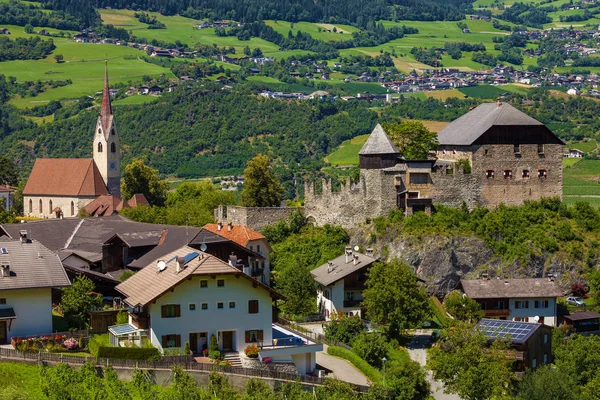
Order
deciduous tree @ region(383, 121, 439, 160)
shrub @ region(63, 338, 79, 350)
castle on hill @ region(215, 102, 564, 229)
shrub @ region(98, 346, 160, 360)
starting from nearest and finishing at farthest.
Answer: shrub @ region(98, 346, 160, 360) → shrub @ region(63, 338, 79, 350) → castle on hill @ region(215, 102, 564, 229) → deciduous tree @ region(383, 121, 439, 160)

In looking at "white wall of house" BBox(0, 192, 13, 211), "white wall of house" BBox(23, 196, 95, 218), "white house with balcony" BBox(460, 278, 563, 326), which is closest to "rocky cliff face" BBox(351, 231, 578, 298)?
"white house with balcony" BBox(460, 278, 563, 326)

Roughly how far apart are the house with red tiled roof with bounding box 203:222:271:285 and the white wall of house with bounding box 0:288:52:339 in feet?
62.5

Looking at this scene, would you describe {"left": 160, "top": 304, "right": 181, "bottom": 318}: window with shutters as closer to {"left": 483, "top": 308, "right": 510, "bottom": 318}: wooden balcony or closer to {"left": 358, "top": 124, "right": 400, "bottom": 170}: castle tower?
{"left": 483, "top": 308, "right": 510, "bottom": 318}: wooden balcony

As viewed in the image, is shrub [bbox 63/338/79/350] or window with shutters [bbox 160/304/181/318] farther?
window with shutters [bbox 160/304/181/318]

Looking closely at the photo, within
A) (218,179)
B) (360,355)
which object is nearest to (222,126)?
(218,179)

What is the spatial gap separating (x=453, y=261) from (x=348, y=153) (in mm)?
92209

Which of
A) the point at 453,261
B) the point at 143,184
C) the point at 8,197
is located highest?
the point at 143,184

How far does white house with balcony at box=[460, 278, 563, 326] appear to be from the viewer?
6994 centimetres

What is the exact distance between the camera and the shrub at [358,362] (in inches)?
2196

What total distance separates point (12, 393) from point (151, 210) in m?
45.0

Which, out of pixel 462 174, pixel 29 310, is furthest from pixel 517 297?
pixel 29 310

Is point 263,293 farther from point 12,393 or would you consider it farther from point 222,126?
point 222,126

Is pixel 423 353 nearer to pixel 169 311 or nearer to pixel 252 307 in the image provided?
pixel 252 307

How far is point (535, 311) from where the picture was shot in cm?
7075
